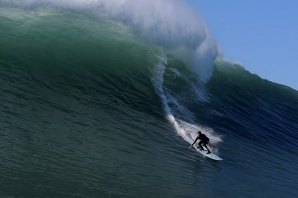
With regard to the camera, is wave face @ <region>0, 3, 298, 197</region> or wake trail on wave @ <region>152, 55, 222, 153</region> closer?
wave face @ <region>0, 3, 298, 197</region>

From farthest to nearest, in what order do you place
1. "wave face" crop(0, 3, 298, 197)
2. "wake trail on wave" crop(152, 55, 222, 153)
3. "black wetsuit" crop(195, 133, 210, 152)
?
"wake trail on wave" crop(152, 55, 222, 153) → "black wetsuit" crop(195, 133, 210, 152) → "wave face" crop(0, 3, 298, 197)

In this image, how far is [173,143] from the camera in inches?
738

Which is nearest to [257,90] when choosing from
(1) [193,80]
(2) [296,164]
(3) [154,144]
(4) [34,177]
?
(1) [193,80]

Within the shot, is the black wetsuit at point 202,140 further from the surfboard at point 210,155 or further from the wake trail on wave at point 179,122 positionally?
the wake trail on wave at point 179,122

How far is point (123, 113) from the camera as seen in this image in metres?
20.0

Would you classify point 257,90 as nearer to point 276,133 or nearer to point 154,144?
point 276,133

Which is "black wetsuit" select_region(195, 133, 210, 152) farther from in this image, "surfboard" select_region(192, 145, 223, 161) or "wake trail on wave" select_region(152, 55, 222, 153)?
"wake trail on wave" select_region(152, 55, 222, 153)

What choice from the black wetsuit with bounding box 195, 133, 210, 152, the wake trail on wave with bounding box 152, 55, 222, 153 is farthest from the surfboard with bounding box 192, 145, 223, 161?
the wake trail on wave with bounding box 152, 55, 222, 153

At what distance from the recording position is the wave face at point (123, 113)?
13.5m

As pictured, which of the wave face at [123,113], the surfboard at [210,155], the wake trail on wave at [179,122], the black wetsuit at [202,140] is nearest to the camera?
the wave face at [123,113]

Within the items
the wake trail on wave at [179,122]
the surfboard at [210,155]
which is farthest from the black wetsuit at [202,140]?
the wake trail on wave at [179,122]

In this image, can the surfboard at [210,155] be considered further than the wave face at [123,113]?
Yes

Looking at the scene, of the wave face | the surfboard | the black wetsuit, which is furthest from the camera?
the black wetsuit

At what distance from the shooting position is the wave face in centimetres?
1349
